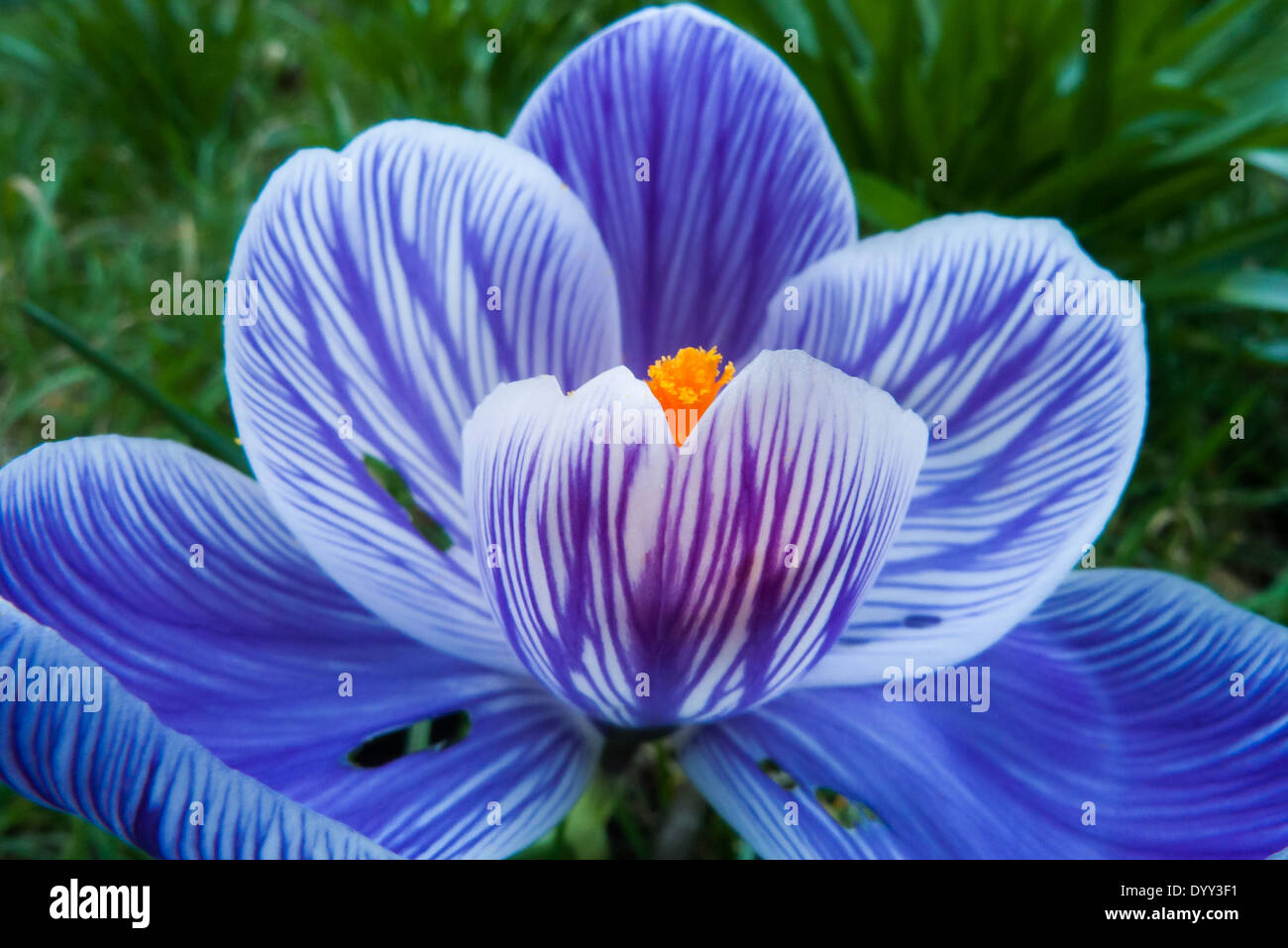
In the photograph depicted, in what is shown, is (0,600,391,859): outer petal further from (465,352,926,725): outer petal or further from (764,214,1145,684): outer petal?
(764,214,1145,684): outer petal

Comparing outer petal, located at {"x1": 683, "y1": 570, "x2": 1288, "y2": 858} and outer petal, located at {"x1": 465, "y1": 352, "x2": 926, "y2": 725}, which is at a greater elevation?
outer petal, located at {"x1": 465, "y1": 352, "x2": 926, "y2": 725}

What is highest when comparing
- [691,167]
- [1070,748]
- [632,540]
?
[691,167]

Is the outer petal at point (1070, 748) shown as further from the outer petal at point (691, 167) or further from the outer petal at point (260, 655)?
the outer petal at point (691, 167)

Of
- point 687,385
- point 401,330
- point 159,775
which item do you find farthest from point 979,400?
point 159,775

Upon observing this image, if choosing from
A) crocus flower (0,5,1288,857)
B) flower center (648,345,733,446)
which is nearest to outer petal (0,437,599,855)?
crocus flower (0,5,1288,857)

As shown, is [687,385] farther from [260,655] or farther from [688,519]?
[260,655]
